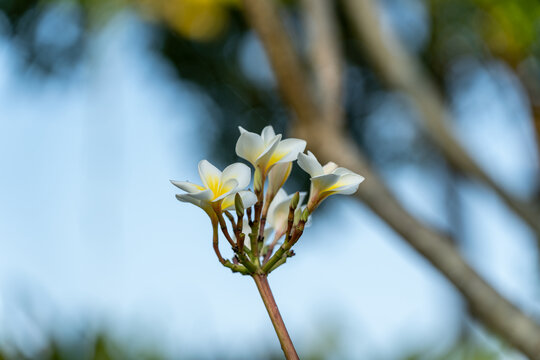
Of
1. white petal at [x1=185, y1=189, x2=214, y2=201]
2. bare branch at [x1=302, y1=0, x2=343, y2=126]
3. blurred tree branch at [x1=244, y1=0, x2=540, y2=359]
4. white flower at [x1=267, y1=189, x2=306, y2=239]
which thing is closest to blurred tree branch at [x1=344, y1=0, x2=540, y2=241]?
bare branch at [x1=302, y1=0, x2=343, y2=126]

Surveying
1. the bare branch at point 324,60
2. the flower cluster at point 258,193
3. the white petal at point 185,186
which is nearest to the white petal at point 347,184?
the flower cluster at point 258,193

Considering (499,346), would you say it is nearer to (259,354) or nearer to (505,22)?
(259,354)

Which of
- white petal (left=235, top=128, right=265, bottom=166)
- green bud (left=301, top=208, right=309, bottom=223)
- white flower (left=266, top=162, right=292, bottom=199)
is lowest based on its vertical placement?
green bud (left=301, top=208, right=309, bottom=223)

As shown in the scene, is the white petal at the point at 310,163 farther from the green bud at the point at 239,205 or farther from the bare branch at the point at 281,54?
the bare branch at the point at 281,54

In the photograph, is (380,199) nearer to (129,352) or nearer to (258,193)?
(129,352)

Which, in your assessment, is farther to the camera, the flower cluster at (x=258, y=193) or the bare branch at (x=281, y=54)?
the bare branch at (x=281, y=54)

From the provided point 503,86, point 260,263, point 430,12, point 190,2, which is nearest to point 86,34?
point 190,2

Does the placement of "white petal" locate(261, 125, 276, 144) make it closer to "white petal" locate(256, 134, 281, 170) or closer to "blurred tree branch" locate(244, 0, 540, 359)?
"white petal" locate(256, 134, 281, 170)
